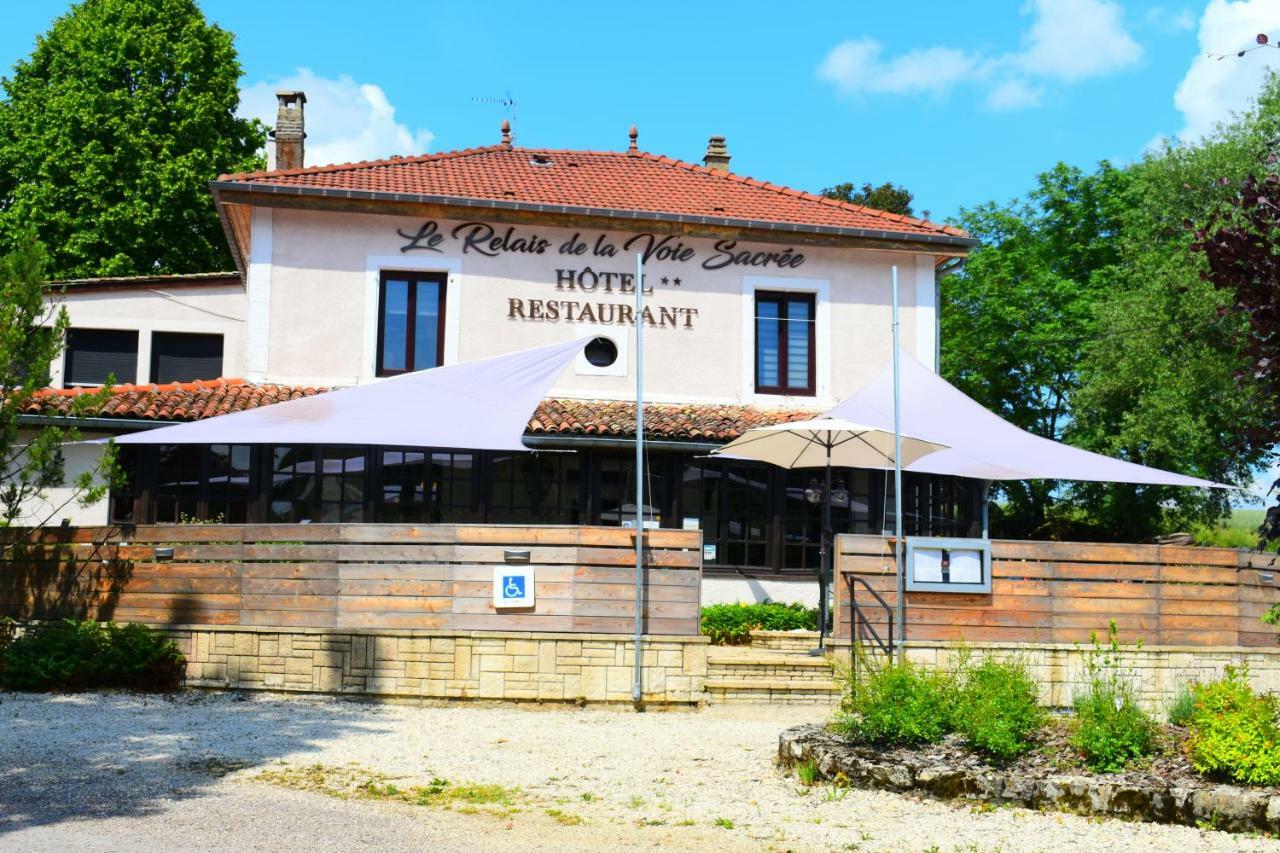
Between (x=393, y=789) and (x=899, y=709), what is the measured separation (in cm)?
341

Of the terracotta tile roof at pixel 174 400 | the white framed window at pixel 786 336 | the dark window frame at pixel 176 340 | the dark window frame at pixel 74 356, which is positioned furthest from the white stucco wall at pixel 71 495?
the white framed window at pixel 786 336

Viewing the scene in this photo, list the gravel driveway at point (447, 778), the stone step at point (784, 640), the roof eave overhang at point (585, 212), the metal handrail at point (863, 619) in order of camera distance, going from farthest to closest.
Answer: the roof eave overhang at point (585, 212) < the stone step at point (784, 640) < the metal handrail at point (863, 619) < the gravel driveway at point (447, 778)

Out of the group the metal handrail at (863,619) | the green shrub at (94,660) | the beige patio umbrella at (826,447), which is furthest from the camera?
the beige patio umbrella at (826,447)

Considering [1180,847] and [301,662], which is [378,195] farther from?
[1180,847]

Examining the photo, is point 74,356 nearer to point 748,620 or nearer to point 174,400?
point 174,400

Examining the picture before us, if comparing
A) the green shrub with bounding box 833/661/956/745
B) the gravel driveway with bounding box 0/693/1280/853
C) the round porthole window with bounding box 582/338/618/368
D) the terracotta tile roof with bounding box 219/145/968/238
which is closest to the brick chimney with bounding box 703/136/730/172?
the terracotta tile roof with bounding box 219/145/968/238

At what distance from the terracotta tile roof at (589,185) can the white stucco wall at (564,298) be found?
1.58 ft

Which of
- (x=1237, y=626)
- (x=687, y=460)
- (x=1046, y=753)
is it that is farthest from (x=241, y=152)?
(x=1046, y=753)

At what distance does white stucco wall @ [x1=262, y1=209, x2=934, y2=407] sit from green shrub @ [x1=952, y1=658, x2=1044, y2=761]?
10.9 m

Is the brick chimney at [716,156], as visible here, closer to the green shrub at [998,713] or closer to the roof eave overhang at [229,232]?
the roof eave overhang at [229,232]

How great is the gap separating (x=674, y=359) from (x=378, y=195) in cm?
496

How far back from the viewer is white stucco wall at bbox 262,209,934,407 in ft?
61.3

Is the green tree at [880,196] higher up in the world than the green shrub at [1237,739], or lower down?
higher up

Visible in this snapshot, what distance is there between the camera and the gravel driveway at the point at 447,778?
705 centimetres
